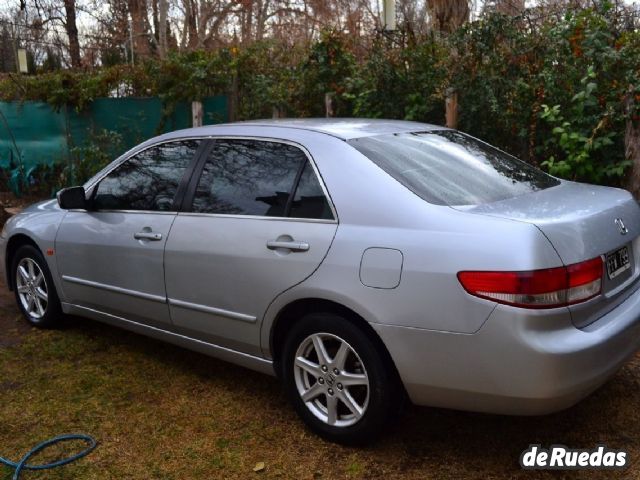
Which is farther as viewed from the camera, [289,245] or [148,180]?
[148,180]

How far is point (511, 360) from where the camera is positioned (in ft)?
9.06

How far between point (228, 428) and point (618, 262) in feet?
6.85

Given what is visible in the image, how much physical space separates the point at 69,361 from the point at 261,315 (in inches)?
72.1

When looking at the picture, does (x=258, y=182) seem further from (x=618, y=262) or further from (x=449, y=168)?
(x=618, y=262)

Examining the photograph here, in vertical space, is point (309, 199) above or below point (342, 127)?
below

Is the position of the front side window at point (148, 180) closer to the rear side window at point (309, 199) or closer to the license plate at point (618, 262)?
the rear side window at point (309, 199)

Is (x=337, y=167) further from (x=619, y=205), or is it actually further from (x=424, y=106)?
(x=424, y=106)

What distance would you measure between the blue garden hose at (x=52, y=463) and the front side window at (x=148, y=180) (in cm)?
136

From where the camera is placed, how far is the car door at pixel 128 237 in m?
4.12

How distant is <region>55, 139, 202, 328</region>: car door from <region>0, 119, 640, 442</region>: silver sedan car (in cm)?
→ 1

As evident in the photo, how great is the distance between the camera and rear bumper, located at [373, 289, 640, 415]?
2.74 metres

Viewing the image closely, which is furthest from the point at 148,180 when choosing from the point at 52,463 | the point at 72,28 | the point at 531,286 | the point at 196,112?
the point at 72,28

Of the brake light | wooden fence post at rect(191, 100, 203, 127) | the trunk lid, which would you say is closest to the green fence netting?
wooden fence post at rect(191, 100, 203, 127)

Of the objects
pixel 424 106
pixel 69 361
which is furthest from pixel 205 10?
pixel 69 361
